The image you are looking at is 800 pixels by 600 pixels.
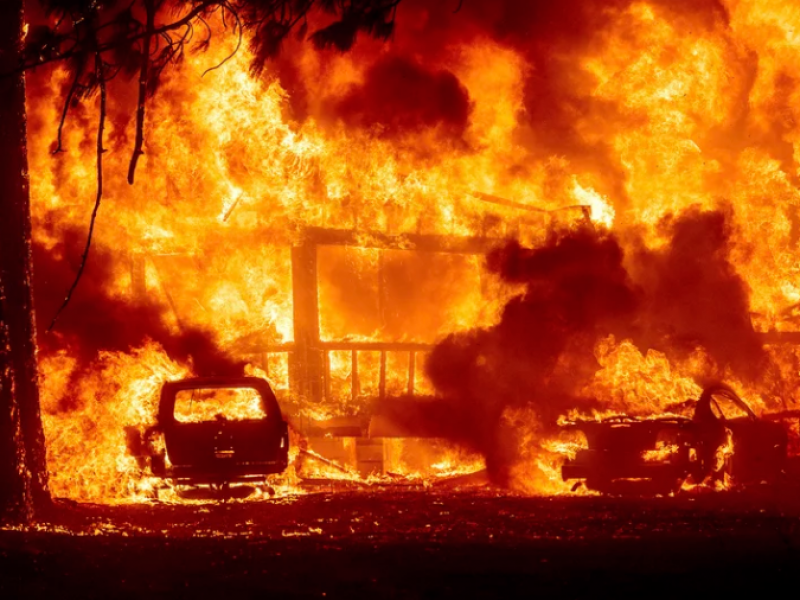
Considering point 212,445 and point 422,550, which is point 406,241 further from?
point 422,550

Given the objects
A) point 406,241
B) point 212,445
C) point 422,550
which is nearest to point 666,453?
point 422,550

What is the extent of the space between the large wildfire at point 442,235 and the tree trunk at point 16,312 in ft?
7.52

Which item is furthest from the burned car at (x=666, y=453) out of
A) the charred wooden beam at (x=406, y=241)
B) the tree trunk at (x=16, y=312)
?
the charred wooden beam at (x=406, y=241)

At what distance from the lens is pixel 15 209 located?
34.9ft

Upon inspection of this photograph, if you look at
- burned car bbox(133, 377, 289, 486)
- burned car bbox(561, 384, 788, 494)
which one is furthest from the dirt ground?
burned car bbox(133, 377, 289, 486)

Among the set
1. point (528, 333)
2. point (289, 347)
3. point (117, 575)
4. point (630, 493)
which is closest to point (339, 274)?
point (289, 347)

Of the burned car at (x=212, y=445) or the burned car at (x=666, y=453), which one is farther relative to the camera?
the burned car at (x=212, y=445)

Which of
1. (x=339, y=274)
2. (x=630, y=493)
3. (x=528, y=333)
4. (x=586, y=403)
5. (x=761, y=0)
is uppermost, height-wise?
(x=761, y=0)

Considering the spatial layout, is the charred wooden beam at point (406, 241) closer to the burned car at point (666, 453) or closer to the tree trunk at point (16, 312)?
the burned car at point (666, 453)

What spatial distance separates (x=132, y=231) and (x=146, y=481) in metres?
5.87

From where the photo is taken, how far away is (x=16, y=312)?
420 inches

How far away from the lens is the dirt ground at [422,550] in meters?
7.43

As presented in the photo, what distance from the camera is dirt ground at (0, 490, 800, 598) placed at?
743 centimetres

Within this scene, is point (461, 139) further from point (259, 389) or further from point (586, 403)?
point (259, 389)
